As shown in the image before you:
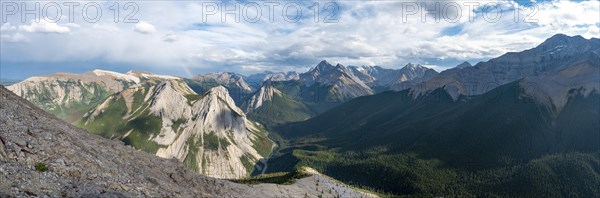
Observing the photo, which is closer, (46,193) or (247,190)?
(46,193)

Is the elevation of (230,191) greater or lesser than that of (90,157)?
lesser

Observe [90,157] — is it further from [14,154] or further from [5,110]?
[5,110]

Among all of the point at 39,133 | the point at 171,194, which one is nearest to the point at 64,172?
the point at 39,133

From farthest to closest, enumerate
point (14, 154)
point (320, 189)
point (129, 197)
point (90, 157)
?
point (320, 189) → point (90, 157) → point (129, 197) → point (14, 154)

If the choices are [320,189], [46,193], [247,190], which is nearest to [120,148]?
[46,193]

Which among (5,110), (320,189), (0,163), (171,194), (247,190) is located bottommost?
(320,189)

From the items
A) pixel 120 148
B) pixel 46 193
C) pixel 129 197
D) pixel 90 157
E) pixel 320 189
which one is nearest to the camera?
pixel 46 193
